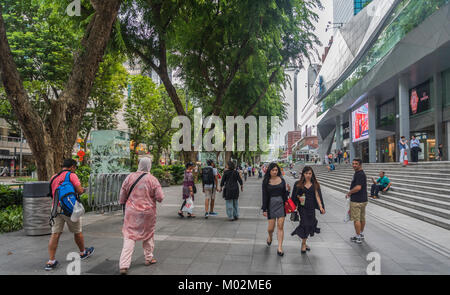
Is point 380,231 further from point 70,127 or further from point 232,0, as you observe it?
point 232,0

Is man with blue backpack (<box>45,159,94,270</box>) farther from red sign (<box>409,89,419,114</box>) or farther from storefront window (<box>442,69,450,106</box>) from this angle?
red sign (<box>409,89,419,114</box>)

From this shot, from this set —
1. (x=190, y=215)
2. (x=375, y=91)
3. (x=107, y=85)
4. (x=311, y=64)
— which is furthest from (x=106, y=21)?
(x=375, y=91)

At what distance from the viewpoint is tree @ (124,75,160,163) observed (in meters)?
30.6

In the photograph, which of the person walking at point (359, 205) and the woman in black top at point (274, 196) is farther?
the person walking at point (359, 205)

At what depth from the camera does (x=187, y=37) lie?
16203 mm

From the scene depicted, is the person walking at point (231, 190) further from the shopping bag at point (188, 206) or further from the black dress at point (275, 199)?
the black dress at point (275, 199)

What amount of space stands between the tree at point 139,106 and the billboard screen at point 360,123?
2254cm

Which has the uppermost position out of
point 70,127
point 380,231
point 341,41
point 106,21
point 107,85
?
point 341,41

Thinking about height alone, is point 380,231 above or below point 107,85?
below

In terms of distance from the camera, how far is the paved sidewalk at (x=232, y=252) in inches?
177

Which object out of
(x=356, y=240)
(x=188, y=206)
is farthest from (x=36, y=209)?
(x=356, y=240)

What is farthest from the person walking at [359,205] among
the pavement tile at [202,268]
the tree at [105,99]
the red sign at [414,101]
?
the red sign at [414,101]

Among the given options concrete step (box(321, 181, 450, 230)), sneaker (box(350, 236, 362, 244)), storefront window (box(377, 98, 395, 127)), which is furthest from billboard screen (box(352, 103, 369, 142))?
sneaker (box(350, 236, 362, 244))
